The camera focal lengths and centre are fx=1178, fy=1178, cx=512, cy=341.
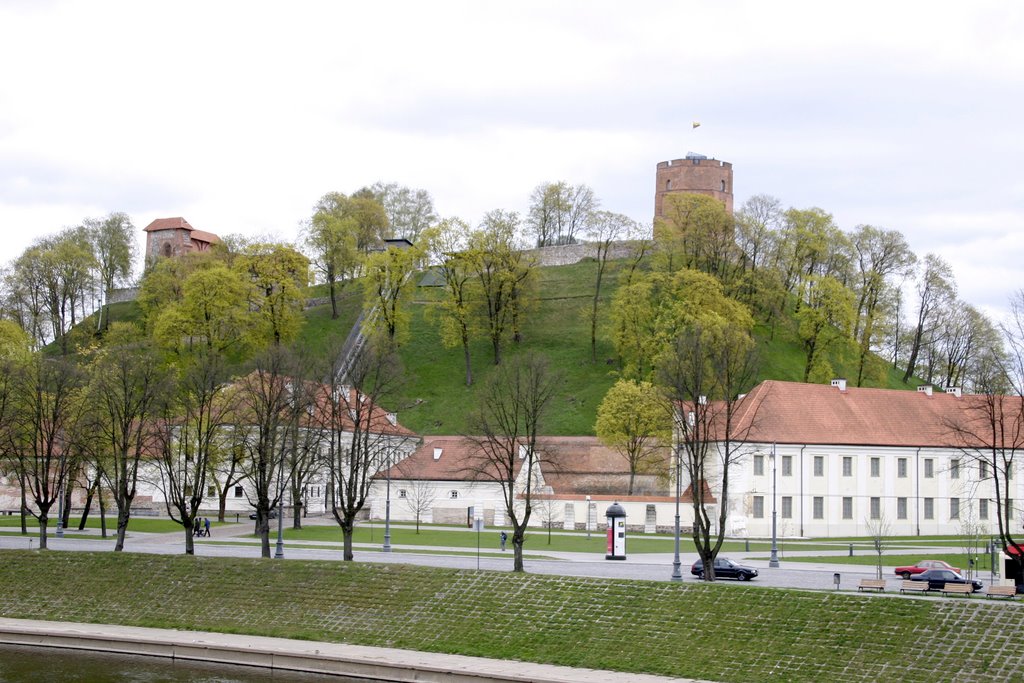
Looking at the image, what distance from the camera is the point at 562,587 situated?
117ft

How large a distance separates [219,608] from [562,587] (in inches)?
449

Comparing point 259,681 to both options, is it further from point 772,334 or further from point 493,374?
point 772,334

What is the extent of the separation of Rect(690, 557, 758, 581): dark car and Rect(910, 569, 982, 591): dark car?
590 centimetres

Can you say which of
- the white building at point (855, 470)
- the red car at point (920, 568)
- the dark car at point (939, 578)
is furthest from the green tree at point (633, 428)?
the dark car at point (939, 578)

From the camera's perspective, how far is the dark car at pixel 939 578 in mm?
41250

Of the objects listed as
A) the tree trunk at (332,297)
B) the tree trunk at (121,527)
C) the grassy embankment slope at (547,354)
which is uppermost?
the tree trunk at (332,297)

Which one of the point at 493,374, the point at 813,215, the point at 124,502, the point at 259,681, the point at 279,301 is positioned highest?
the point at 813,215

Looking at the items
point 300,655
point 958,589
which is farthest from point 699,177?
point 300,655

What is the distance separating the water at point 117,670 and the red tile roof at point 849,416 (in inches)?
1721

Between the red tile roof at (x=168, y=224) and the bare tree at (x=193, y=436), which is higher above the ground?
the red tile roof at (x=168, y=224)

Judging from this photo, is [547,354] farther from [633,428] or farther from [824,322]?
[633,428]

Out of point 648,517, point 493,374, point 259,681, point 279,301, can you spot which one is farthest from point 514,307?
point 259,681

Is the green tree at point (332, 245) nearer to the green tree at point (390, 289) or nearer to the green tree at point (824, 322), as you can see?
the green tree at point (390, 289)

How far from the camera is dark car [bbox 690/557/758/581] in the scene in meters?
44.0
